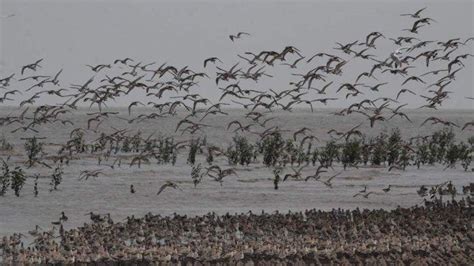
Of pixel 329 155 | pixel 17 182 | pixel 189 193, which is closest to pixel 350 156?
pixel 329 155

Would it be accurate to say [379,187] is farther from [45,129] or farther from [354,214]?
[45,129]

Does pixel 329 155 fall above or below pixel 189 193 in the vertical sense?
above

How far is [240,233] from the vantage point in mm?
20375

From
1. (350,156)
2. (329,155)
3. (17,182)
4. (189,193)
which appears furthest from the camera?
(329,155)

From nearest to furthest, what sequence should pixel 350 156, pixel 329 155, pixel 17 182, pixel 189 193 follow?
pixel 17 182 → pixel 189 193 → pixel 350 156 → pixel 329 155

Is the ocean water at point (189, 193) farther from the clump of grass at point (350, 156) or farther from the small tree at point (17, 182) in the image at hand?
the clump of grass at point (350, 156)

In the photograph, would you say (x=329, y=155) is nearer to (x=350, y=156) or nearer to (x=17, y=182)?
(x=350, y=156)

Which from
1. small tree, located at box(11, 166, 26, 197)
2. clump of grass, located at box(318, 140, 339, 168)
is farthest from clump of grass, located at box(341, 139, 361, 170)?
small tree, located at box(11, 166, 26, 197)

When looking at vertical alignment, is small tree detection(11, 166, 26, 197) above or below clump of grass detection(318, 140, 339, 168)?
below

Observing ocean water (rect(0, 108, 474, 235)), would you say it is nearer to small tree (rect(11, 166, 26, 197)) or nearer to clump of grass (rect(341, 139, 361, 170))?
small tree (rect(11, 166, 26, 197))

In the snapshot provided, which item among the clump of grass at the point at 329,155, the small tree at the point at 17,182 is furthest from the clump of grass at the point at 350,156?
the small tree at the point at 17,182

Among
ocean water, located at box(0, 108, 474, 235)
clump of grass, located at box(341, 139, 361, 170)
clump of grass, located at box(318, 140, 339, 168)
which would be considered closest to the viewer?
ocean water, located at box(0, 108, 474, 235)

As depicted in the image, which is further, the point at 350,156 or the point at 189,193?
the point at 350,156

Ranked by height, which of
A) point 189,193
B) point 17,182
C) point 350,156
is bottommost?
point 189,193
